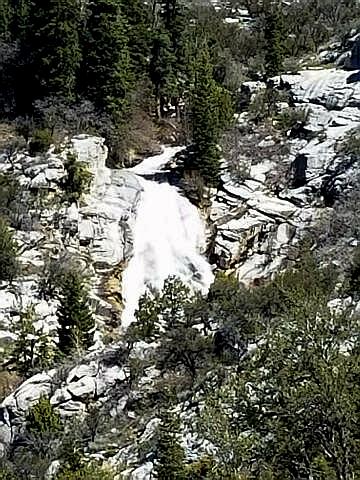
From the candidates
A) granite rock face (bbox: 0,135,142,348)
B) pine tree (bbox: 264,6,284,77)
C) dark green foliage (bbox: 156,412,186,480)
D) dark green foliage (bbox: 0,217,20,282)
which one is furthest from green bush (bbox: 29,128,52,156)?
dark green foliage (bbox: 156,412,186,480)

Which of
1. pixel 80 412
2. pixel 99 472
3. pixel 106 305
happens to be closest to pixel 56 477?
pixel 99 472

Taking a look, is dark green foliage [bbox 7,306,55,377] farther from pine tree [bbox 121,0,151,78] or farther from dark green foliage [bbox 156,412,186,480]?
pine tree [bbox 121,0,151,78]

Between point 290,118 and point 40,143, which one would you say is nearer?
point 40,143

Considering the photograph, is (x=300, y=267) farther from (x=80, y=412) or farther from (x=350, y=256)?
(x=80, y=412)

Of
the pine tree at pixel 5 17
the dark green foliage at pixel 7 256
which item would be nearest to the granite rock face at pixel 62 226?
the dark green foliage at pixel 7 256

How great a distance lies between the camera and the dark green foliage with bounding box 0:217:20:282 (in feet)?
117

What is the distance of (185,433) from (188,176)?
24.6 meters

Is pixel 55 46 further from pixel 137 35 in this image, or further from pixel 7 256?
pixel 7 256

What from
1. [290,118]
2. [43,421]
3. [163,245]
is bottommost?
[163,245]

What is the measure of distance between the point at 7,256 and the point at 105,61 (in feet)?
49.5

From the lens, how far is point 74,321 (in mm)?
32406

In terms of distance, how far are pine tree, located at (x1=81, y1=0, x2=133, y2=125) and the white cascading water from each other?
4.78m

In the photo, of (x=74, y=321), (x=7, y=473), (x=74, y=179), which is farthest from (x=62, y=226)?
(x=7, y=473)

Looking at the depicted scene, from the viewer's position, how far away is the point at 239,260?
41.1 m
